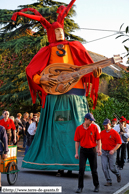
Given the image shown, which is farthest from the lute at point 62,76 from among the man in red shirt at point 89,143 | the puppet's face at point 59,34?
the man in red shirt at point 89,143

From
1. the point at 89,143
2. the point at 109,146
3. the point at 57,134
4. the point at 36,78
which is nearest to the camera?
the point at 89,143

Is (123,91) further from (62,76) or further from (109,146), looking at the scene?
(109,146)

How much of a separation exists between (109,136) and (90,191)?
1.56 metres

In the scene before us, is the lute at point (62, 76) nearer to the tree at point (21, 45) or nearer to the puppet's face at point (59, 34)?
the puppet's face at point (59, 34)

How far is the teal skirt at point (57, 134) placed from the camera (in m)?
9.05

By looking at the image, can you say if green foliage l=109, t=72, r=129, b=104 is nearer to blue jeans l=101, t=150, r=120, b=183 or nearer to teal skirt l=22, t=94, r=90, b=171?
teal skirt l=22, t=94, r=90, b=171

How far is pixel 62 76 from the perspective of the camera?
30.7ft

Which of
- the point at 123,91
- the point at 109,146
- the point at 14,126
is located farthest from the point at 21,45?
the point at 109,146

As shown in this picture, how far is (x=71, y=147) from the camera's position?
359 inches

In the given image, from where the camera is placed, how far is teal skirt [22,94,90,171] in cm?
905

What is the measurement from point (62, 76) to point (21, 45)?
1284 cm

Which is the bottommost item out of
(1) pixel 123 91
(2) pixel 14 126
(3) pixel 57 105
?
(1) pixel 123 91

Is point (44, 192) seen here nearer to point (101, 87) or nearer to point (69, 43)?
point (69, 43)

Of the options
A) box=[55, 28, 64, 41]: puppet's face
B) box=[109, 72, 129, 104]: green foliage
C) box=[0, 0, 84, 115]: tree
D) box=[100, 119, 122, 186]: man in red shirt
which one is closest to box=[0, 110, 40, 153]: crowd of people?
box=[100, 119, 122, 186]: man in red shirt
